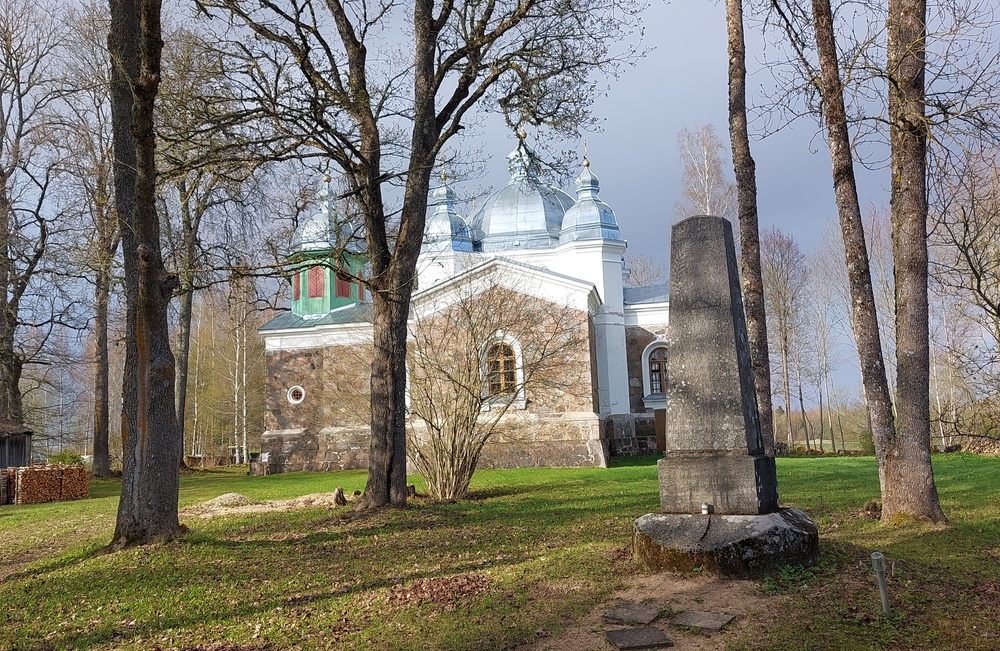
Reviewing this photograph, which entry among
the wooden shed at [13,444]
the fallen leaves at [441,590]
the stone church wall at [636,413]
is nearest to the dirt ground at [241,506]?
the fallen leaves at [441,590]

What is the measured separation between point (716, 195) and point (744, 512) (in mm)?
25767

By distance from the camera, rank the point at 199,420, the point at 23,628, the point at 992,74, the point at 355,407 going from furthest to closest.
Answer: the point at 199,420, the point at 355,407, the point at 992,74, the point at 23,628

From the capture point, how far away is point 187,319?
2427 cm

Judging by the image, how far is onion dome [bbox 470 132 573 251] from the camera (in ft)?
96.2

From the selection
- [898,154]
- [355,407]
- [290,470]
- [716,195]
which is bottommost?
[290,470]

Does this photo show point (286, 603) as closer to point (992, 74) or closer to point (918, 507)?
point (918, 507)

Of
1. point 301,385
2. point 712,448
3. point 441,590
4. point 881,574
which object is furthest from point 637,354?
point 881,574

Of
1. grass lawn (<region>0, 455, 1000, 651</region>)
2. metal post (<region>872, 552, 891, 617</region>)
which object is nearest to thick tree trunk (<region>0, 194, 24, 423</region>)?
grass lawn (<region>0, 455, 1000, 651</region>)

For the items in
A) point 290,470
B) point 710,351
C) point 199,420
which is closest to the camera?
point 710,351

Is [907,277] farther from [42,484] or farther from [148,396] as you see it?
[42,484]

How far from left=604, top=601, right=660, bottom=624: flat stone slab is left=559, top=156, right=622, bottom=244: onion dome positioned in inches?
903

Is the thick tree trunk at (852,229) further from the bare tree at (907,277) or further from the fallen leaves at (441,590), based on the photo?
the fallen leaves at (441,590)

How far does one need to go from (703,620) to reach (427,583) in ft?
7.84

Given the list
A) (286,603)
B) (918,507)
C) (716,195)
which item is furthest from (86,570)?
(716,195)
